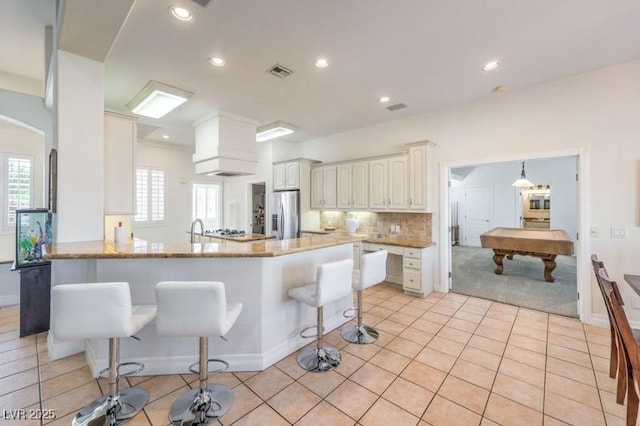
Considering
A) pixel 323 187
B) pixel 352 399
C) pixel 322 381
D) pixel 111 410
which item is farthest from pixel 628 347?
pixel 323 187

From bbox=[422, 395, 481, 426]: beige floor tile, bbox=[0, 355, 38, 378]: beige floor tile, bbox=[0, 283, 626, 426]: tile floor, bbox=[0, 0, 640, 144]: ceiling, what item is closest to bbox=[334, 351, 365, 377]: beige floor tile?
bbox=[0, 283, 626, 426]: tile floor

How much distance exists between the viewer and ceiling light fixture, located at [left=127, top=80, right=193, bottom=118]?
3.45m

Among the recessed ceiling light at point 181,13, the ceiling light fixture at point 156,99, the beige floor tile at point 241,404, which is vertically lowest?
the beige floor tile at point 241,404

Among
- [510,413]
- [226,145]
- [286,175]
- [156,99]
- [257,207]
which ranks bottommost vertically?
[510,413]

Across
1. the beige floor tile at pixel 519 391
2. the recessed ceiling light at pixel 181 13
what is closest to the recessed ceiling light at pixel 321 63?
the recessed ceiling light at pixel 181 13

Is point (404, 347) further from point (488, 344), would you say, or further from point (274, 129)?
point (274, 129)

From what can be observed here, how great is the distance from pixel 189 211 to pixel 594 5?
25.6 ft

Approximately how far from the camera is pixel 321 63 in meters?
3.00

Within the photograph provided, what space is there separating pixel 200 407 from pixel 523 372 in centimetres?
267

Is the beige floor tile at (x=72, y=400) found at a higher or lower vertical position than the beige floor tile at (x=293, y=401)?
higher

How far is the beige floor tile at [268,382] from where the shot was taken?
82.2 inches

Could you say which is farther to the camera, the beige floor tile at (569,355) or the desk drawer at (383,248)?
the desk drawer at (383,248)

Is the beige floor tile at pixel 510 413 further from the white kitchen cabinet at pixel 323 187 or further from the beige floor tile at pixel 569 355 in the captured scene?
the white kitchen cabinet at pixel 323 187

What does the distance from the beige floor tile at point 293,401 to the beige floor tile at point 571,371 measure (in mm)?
2146
